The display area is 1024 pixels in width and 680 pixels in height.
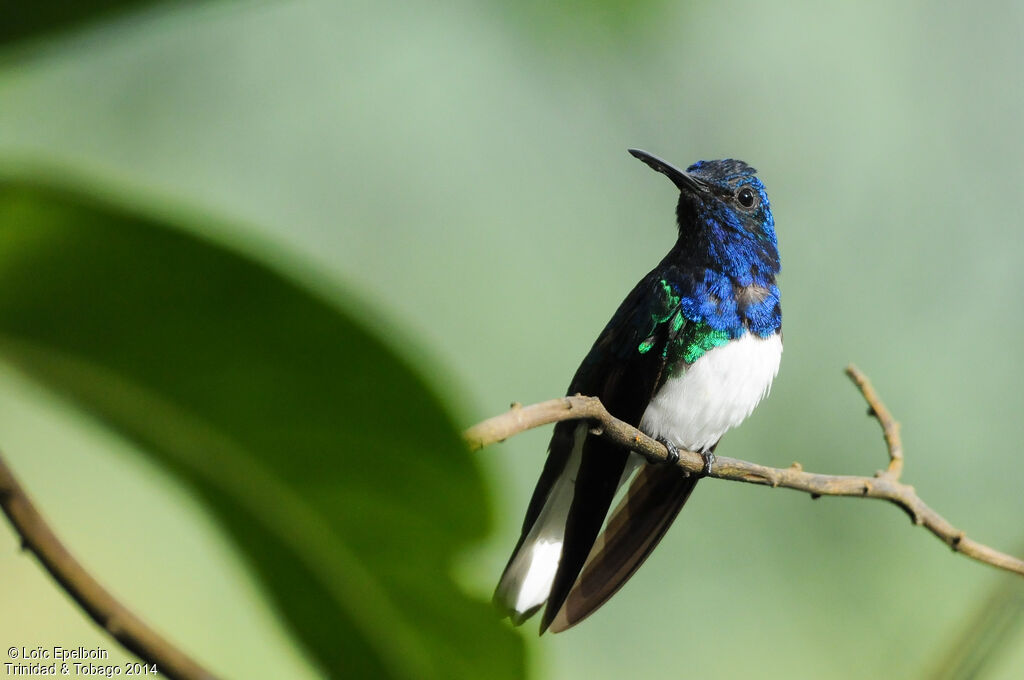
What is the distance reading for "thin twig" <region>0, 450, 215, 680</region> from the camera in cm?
52

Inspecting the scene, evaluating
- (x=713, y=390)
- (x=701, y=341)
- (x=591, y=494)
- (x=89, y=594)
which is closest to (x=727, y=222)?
(x=701, y=341)

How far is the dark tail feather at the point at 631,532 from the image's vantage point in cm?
256

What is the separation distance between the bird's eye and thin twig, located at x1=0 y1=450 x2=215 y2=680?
2.53 m

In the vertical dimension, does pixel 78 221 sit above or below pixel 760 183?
below

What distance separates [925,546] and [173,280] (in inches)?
266

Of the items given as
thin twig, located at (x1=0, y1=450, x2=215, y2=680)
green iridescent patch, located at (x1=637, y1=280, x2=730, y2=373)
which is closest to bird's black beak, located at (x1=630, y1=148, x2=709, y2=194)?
green iridescent patch, located at (x1=637, y1=280, x2=730, y2=373)

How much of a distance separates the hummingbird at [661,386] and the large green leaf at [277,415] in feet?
5.37

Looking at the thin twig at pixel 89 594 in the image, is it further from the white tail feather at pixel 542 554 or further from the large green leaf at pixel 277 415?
the white tail feather at pixel 542 554

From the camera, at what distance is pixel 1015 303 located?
20.5 ft

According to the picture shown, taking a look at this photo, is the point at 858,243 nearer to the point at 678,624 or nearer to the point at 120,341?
the point at 678,624

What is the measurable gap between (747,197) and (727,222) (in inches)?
5.8

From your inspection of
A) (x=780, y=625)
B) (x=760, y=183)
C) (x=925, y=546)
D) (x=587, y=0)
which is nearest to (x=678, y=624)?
(x=780, y=625)

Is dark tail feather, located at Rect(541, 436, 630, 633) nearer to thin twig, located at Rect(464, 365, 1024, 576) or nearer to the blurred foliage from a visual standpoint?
thin twig, located at Rect(464, 365, 1024, 576)

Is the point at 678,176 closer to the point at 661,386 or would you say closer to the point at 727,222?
the point at 727,222
